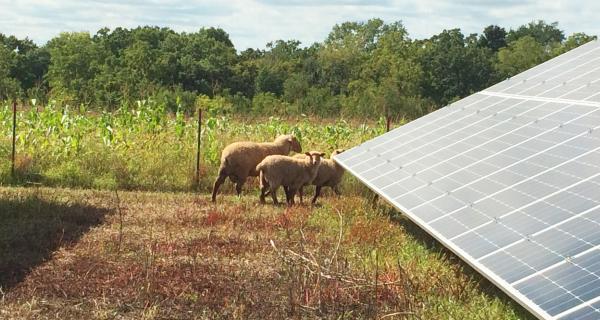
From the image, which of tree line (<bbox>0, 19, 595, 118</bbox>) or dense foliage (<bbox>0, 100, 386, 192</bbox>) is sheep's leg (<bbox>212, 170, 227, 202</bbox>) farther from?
tree line (<bbox>0, 19, 595, 118</bbox>)

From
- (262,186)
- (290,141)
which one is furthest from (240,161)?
(290,141)

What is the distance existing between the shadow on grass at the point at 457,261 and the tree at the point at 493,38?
8905cm

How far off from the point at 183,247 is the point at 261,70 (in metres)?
53.5

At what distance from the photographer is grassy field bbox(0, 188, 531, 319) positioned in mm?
7805

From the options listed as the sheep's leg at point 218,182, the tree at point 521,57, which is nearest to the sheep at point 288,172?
the sheep's leg at point 218,182

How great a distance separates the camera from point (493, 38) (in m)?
100

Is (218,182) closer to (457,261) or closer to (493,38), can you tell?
(457,261)

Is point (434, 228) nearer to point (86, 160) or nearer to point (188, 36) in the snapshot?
point (86, 160)

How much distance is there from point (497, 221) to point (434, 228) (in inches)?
33.8

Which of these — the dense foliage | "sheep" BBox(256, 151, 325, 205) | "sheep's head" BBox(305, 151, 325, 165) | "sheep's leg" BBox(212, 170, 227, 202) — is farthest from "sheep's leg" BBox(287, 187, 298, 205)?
the dense foliage

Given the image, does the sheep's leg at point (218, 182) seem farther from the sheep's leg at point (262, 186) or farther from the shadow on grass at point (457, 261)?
the shadow on grass at point (457, 261)

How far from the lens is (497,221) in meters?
7.73

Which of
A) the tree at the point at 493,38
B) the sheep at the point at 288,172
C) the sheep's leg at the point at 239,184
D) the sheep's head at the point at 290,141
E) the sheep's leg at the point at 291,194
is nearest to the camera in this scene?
the sheep at the point at 288,172

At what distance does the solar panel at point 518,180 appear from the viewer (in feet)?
20.2
